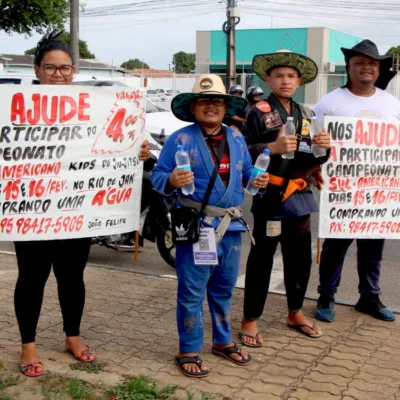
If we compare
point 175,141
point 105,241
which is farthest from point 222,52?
point 175,141

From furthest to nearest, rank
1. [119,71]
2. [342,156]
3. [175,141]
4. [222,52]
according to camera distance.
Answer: [222,52] → [119,71] → [342,156] → [175,141]

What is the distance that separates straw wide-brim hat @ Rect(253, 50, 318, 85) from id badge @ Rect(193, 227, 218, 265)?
4.18 ft

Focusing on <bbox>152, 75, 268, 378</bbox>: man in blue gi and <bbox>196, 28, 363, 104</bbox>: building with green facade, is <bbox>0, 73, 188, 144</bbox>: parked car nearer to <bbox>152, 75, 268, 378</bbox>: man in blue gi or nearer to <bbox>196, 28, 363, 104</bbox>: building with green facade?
<bbox>152, 75, 268, 378</bbox>: man in blue gi

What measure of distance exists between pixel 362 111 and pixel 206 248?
69.8 inches

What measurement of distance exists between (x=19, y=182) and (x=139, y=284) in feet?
7.17

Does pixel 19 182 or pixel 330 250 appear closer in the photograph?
pixel 19 182

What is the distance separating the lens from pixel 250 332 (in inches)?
182

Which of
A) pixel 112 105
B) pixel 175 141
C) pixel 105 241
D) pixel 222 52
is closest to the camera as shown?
pixel 175 141

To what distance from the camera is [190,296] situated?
4.03 m

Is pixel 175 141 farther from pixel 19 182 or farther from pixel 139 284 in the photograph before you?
pixel 139 284

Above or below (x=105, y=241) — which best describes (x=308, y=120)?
above

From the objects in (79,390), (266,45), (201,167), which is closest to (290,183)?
(201,167)

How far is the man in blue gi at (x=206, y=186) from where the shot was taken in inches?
156

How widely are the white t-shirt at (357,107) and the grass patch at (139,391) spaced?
7.56ft
